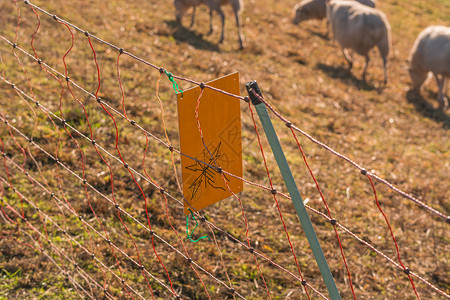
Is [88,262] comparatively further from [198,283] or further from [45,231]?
[198,283]

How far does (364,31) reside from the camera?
9.97 m

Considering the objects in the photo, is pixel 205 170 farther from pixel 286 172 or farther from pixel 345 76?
pixel 345 76

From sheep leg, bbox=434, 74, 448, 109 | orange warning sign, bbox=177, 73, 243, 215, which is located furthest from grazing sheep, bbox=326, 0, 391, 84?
orange warning sign, bbox=177, 73, 243, 215

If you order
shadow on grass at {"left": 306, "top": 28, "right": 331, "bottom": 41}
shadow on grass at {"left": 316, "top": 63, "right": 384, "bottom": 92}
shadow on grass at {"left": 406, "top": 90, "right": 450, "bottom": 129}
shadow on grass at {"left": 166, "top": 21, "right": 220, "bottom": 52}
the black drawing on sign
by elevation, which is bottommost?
shadow on grass at {"left": 406, "top": 90, "right": 450, "bottom": 129}

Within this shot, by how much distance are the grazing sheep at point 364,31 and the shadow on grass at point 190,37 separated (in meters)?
2.96

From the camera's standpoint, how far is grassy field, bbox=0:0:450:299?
3.73 metres

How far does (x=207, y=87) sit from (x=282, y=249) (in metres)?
2.56

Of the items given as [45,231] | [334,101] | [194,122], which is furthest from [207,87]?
[334,101]

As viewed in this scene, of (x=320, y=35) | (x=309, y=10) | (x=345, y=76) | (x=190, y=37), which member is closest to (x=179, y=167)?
(x=190, y=37)

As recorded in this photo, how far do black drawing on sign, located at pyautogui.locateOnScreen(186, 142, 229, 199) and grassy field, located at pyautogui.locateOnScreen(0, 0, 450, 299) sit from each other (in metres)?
1.14

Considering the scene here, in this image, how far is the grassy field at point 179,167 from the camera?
12.2 feet

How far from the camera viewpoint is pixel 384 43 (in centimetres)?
1007

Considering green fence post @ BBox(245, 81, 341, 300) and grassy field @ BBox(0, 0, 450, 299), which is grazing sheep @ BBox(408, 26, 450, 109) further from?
green fence post @ BBox(245, 81, 341, 300)

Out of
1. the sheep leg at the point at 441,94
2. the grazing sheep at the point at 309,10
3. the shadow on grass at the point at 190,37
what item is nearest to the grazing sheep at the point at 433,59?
the sheep leg at the point at 441,94
